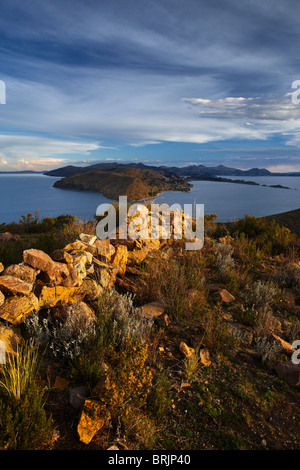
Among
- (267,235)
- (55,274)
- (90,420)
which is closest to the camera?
(90,420)

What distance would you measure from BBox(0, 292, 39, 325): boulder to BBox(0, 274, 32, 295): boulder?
71 mm

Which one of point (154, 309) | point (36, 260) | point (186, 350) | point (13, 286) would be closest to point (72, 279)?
point (36, 260)

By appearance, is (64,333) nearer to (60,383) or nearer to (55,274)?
(60,383)

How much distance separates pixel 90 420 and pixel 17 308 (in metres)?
1.52

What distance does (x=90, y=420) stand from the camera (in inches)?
83.7

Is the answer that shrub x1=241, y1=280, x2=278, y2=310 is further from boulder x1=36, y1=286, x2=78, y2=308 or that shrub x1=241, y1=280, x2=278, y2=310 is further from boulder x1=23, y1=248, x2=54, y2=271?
boulder x1=23, y1=248, x2=54, y2=271

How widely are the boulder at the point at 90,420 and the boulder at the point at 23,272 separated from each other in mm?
1756

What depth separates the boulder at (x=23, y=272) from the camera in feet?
10.6

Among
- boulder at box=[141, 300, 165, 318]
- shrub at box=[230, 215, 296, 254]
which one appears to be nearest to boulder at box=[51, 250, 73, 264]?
boulder at box=[141, 300, 165, 318]

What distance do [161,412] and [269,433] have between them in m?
1.03

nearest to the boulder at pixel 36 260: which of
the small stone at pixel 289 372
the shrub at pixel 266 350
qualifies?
the shrub at pixel 266 350

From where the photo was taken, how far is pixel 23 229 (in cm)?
897

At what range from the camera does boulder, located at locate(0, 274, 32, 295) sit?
2.99m

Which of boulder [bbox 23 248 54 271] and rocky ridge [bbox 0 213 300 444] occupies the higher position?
boulder [bbox 23 248 54 271]
